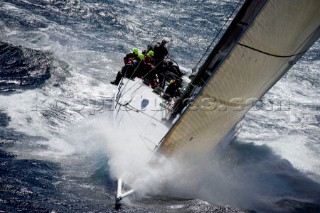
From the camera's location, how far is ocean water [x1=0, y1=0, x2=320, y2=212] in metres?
6.68

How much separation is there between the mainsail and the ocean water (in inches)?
33.8

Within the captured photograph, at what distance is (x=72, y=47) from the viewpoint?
1362 cm

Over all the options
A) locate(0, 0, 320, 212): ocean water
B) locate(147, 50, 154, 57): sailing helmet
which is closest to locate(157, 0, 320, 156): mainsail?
locate(0, 0, 320, 212): ocean water

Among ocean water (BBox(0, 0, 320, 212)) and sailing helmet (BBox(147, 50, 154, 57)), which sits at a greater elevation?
sailing helmet (BBox(147, 50, 154, 57))

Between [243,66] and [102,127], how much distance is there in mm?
4239

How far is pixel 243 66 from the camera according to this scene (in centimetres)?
580

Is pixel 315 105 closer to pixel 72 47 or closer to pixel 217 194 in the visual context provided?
pixel 217 194

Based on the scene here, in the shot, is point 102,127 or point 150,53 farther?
point 150,53

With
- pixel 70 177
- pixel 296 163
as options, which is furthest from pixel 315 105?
pixel 70 177

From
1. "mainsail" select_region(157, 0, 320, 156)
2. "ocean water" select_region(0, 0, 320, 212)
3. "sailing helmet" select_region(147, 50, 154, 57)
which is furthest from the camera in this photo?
"sailing helmet" select_region(147, 50, 154, 57)

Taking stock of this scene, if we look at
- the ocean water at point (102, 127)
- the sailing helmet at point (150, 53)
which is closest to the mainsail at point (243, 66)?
the ocean water at point (102, 127)

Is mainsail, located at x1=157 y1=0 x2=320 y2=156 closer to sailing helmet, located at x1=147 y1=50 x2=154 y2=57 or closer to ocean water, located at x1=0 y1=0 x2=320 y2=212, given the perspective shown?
ocean water, located at x1=0 y1=0 x2=320 y2=212

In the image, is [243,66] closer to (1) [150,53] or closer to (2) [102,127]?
(2) [102,127]

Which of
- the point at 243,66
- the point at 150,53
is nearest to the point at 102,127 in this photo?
the point at 150,53
